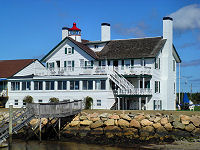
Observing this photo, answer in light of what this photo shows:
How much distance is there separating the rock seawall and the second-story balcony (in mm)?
7689

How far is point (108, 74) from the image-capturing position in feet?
130

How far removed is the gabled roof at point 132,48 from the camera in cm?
4109

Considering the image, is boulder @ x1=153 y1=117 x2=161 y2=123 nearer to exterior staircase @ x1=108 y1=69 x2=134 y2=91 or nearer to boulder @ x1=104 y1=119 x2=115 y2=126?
→ boulder @ x1=104 y1=119 x2=115 y2=126

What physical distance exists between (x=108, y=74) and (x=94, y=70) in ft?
6.18

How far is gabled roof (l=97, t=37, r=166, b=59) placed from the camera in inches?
1618

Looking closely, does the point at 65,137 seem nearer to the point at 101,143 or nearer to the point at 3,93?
the point at 101,143

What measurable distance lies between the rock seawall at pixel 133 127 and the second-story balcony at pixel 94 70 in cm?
769

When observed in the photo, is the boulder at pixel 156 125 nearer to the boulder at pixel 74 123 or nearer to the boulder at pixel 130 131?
the boulder at pixel 130 131

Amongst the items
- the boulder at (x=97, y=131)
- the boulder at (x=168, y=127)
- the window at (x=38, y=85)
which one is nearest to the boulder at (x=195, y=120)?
the boulder at (x=168, y=127)

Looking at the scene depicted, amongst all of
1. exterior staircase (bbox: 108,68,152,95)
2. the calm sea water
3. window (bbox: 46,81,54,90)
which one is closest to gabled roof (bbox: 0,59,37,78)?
window (bbox: 46,81,54,90)

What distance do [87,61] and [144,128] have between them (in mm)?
15451

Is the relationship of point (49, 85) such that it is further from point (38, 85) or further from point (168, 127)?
point (168, 127)

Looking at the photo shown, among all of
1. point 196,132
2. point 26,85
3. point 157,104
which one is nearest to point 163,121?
point 196,132

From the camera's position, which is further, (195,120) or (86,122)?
(86,122)
